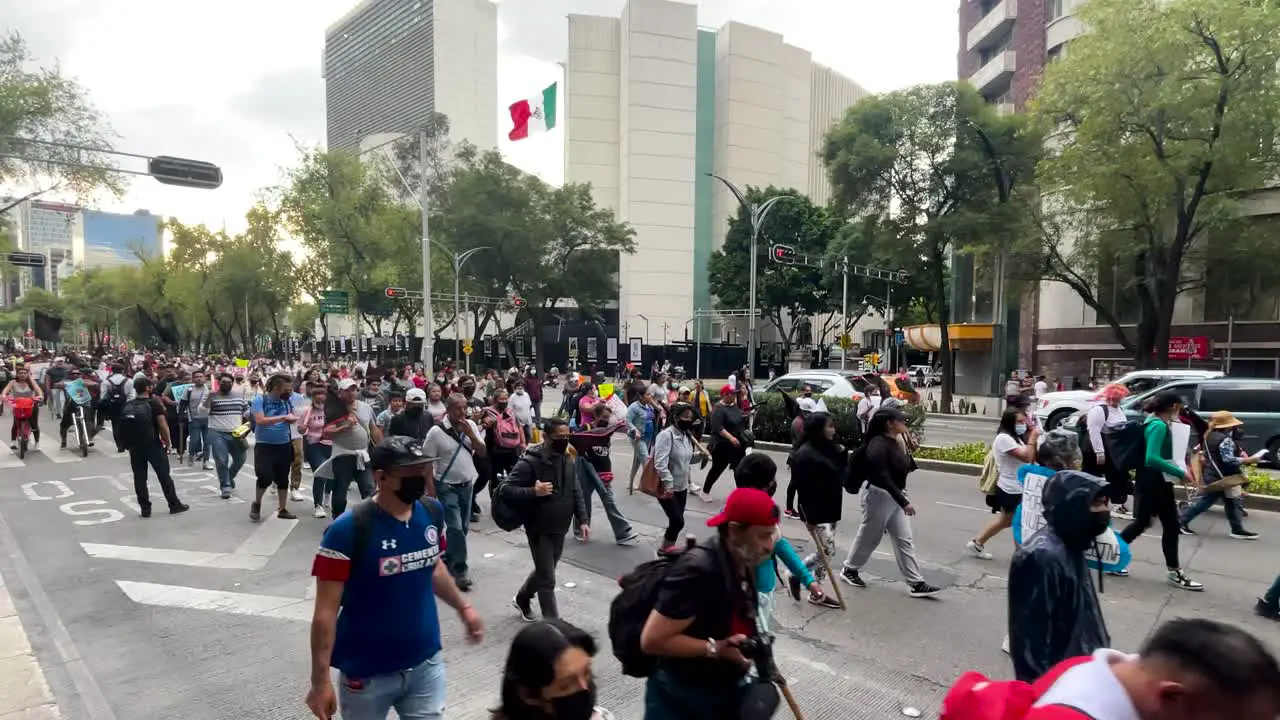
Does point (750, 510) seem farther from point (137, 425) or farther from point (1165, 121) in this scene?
point (1165, 121)

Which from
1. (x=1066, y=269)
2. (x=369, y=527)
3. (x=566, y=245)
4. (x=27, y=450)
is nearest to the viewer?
(x=369, y=527)

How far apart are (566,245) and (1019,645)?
39.7 metres

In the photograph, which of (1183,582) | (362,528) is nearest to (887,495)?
(1183,582)

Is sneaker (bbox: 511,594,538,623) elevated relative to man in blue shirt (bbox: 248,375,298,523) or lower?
lower

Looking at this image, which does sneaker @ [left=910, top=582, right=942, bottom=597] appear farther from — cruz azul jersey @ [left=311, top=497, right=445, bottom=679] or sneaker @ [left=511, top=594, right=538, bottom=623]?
cruz azul jersey @ [left=311, top=497, right=445, bottom=679]

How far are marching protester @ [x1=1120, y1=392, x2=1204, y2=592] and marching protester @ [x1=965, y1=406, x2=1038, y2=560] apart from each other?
0.88m

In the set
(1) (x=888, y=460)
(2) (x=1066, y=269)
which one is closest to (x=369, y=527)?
(1) (x=888, y=460)

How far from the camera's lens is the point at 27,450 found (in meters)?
13.8

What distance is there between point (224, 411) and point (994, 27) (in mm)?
44117

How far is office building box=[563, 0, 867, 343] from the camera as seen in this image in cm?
6381

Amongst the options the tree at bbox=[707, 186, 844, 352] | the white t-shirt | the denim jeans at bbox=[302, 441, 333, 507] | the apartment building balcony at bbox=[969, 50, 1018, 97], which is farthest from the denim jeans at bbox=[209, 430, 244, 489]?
the tree at bbox=[707, 186, 844, 352]

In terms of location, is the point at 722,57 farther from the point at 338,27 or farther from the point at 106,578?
the point at 338,27

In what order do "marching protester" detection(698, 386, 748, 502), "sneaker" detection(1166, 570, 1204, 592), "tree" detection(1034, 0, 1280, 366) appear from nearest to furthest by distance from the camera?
1. "sneaker" detection(1166, 570, 1204, 592)
2. "marching protester" detection(698, 386, 748, 502)
3. "tree" detection(1034, 0, 1280, 366)

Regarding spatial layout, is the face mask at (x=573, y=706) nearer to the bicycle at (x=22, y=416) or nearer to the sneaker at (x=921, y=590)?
the sneaker at (x=921, y=590)
